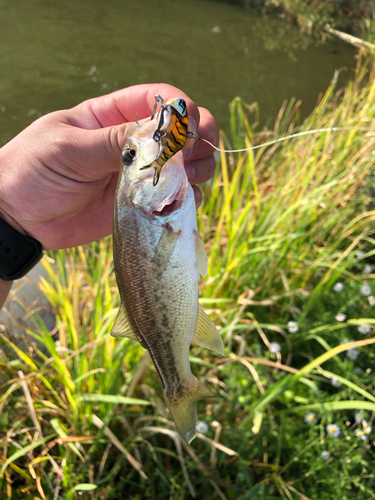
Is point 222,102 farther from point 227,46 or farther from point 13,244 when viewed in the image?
point 13,244

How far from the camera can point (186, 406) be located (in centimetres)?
141

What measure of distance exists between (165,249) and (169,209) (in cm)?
16

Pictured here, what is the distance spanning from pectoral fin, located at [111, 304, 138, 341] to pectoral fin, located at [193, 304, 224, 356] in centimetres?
26

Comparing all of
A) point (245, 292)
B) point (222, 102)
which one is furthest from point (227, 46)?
point (245, 292)

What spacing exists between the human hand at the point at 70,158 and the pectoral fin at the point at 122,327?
0.71 meters

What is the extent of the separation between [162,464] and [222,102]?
9.17 metres

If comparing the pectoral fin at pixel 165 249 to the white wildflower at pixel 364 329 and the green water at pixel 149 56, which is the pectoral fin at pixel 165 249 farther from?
the green water at pixel 149 56

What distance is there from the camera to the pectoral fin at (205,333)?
1.41 m

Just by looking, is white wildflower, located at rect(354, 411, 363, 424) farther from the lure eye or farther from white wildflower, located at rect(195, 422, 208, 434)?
the lure eye

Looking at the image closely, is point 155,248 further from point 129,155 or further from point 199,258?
point 129,155

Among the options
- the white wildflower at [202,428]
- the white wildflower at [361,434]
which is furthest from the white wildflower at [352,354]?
the white wildflower at [202,428]

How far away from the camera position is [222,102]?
31.0 feet

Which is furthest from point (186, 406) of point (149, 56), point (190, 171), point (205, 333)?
point (149, 56)

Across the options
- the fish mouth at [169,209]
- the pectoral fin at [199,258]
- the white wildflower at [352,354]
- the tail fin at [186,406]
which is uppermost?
the fish mouth at [169,209]
